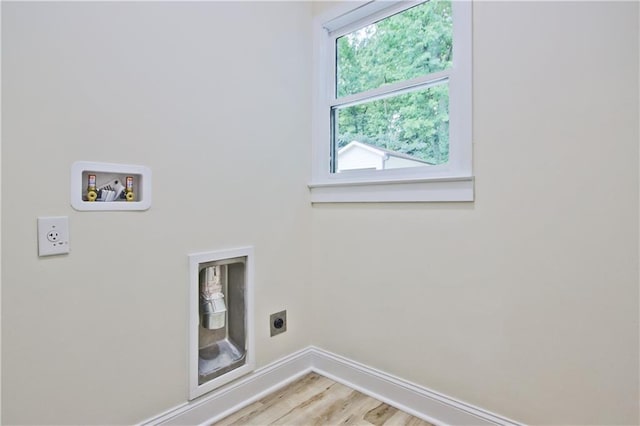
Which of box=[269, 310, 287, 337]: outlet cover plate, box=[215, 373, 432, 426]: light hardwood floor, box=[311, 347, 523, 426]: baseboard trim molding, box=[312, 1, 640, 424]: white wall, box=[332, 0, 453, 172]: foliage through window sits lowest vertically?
box=[215, 373, 432, 426]: light hardwood floor

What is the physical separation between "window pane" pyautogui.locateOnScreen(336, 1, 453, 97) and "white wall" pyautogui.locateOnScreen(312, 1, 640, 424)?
0.61 feet

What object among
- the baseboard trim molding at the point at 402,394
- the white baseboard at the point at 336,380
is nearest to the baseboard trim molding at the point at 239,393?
the white baseboard at the point at 336,380

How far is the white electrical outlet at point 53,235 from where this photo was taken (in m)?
1.01

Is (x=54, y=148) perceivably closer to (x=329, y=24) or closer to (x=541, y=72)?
(x=329, y=24)

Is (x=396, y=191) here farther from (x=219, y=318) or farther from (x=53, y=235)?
(x=53, y=235)

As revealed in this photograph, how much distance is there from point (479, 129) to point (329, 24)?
41.9 inches

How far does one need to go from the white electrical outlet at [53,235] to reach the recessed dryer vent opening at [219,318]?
0.43 meters

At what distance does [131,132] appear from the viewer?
3.96 feet

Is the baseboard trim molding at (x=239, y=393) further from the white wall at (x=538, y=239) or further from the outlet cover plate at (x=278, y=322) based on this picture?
the white wall at (x=538, y=239)

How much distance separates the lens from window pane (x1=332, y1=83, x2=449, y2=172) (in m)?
1.50

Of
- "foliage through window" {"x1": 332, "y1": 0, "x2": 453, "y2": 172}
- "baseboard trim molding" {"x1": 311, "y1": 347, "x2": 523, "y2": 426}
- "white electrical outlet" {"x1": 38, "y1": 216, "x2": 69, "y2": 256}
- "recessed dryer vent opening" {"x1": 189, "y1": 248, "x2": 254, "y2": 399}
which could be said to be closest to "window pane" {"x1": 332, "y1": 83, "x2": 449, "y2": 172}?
"foliage through window" {"x1": 332, "y1": 0, "x2": 453, "y2": 172}

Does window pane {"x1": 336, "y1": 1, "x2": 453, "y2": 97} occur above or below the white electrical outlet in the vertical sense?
above

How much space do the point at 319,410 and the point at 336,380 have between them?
27 cm

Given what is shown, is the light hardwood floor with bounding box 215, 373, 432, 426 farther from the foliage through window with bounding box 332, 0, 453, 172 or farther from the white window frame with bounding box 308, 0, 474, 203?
the foliage through window with bounding box 332, 0, 453, 172
